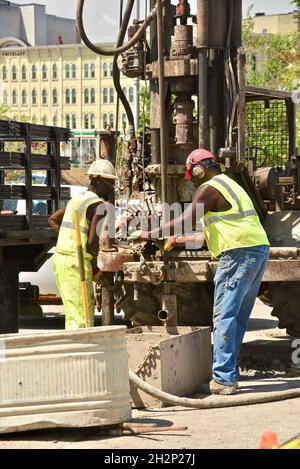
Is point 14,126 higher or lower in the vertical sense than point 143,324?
higher

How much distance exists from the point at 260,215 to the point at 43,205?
3652mm

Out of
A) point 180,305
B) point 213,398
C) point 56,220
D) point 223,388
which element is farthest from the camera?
point 180,305

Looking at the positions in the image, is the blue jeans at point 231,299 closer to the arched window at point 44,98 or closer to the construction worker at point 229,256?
the construction worker at point 229,256

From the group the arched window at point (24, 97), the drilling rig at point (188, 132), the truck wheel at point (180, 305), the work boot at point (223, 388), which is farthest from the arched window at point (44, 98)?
the work boot at point (223, 388)

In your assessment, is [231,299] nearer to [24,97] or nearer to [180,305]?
[180,305]

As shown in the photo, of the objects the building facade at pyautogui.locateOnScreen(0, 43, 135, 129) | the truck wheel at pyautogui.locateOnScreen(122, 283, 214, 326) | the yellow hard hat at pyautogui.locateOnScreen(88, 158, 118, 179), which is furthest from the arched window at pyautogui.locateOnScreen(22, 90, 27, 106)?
the yellow hard hat at pyautogui.locateOnScreen(88, 158, 118, 179)

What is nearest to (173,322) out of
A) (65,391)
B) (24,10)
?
(65,391)

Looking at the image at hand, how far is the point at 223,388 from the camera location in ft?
31.4

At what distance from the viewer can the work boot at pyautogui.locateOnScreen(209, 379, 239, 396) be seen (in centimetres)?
955

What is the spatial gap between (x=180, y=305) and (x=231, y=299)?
4.70 ft

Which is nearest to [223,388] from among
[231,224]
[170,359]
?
[170,359]

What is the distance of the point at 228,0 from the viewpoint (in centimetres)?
1130

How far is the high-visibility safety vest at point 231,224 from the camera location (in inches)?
382

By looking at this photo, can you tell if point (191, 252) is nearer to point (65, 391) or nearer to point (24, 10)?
point (65, 391)
